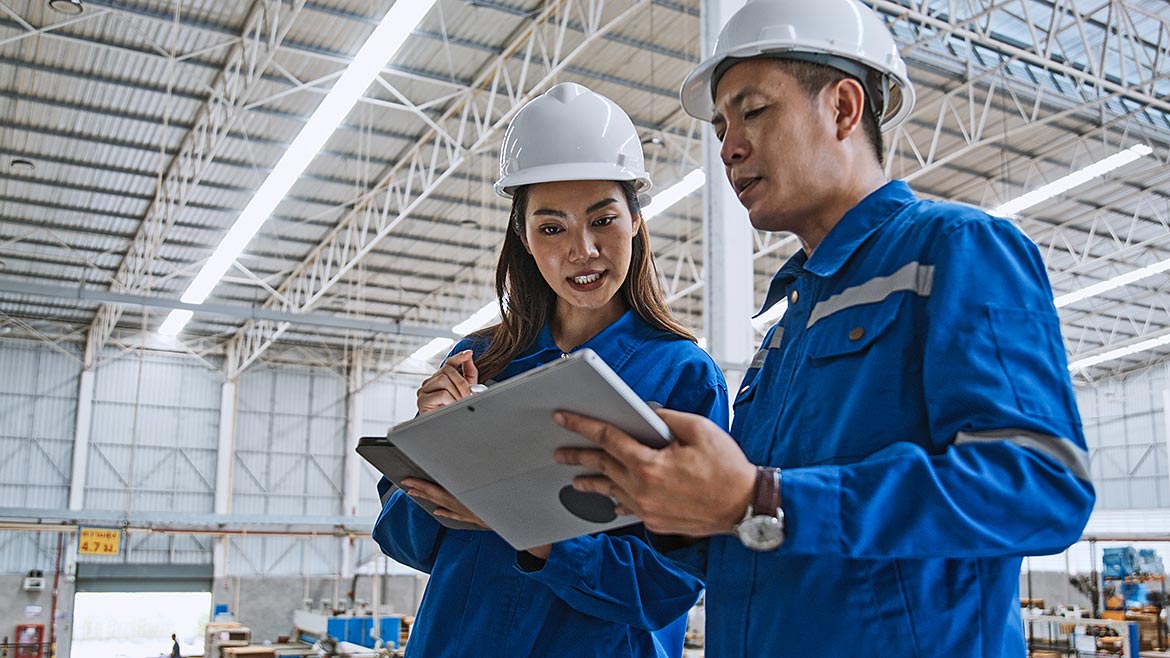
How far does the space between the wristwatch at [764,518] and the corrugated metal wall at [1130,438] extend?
3247 centimetres

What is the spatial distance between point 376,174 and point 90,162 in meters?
5.06

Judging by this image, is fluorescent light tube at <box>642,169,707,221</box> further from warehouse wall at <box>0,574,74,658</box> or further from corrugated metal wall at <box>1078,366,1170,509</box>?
corrugated metal wall at <box>1078,366,1170,509</box>

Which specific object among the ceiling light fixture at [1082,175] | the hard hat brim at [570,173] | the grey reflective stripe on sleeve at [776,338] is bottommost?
the grey reflective stripe on sleeve at [776,338]

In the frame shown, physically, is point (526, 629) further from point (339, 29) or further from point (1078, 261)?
point (1078, 261)

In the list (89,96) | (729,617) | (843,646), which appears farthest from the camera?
(89,96)

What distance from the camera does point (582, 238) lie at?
2.47 metres

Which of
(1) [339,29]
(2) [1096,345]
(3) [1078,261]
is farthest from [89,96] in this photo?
(2) [1096,345]

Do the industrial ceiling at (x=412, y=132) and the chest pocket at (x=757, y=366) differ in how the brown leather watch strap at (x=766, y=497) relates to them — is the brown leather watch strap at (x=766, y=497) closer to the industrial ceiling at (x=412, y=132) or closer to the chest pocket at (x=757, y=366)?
the chest pocket at (x=757, y=366)

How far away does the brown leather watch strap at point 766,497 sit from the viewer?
52.5 inches

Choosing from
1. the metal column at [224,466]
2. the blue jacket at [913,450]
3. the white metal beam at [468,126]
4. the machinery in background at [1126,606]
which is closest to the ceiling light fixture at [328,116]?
the white metal beam at [468,126]

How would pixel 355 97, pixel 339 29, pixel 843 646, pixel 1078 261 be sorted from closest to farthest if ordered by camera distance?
pixel 843 646 < pixel 355 97 < pixel 339 29 < pixel 1078 261

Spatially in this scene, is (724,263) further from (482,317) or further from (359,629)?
(482,317)

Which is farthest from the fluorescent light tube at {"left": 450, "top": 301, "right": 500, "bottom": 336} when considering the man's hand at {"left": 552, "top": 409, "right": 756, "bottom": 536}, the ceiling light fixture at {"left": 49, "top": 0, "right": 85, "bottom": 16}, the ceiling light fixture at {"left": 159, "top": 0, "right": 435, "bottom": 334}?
the man's hand at {"left": 552, "top": 409, "right": 756, "bottom": 536}

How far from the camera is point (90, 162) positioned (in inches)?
739
